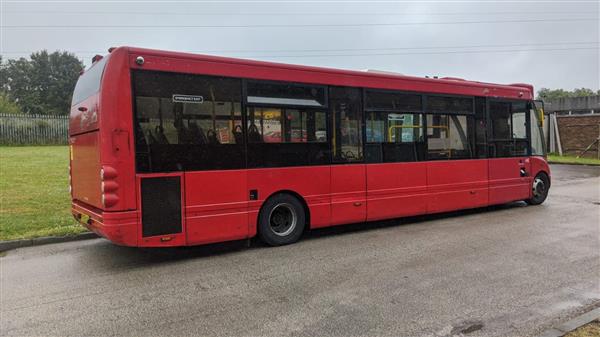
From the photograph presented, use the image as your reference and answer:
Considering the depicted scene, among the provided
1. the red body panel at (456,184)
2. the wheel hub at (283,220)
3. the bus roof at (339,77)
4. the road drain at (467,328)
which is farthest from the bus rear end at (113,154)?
the red body panel at (456,184)

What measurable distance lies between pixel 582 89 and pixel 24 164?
91155 mm

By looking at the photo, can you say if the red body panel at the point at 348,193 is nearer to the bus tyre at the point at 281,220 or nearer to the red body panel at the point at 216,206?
the bus tyre at the point at 281,220

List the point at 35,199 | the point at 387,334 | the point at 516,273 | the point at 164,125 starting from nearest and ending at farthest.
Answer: the point at 387,334
the point at 516,273
the point at 164,125
the point at 35,199

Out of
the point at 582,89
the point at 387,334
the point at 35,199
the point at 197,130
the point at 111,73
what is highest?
the point at 582,89

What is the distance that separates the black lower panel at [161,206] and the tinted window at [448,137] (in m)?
5.31

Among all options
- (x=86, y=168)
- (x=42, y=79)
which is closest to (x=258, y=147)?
(x=86, y=168)

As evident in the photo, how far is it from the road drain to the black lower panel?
12.9 ft

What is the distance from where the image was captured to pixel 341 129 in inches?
315

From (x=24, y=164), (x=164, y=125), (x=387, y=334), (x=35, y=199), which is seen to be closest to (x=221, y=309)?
(x=387, y=334)

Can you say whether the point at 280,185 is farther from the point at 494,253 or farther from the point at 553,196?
the point at 553,196

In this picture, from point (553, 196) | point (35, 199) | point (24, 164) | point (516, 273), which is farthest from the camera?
point (24, 164)

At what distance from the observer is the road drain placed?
399 cm

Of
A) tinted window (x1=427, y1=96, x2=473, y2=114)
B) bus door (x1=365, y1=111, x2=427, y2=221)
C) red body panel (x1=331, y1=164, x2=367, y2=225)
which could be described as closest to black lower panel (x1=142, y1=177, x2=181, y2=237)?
red body panel (x1=331, y1=164, x2=367, y2=225)

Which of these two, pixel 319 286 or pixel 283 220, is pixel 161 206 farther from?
pixel 319 286
